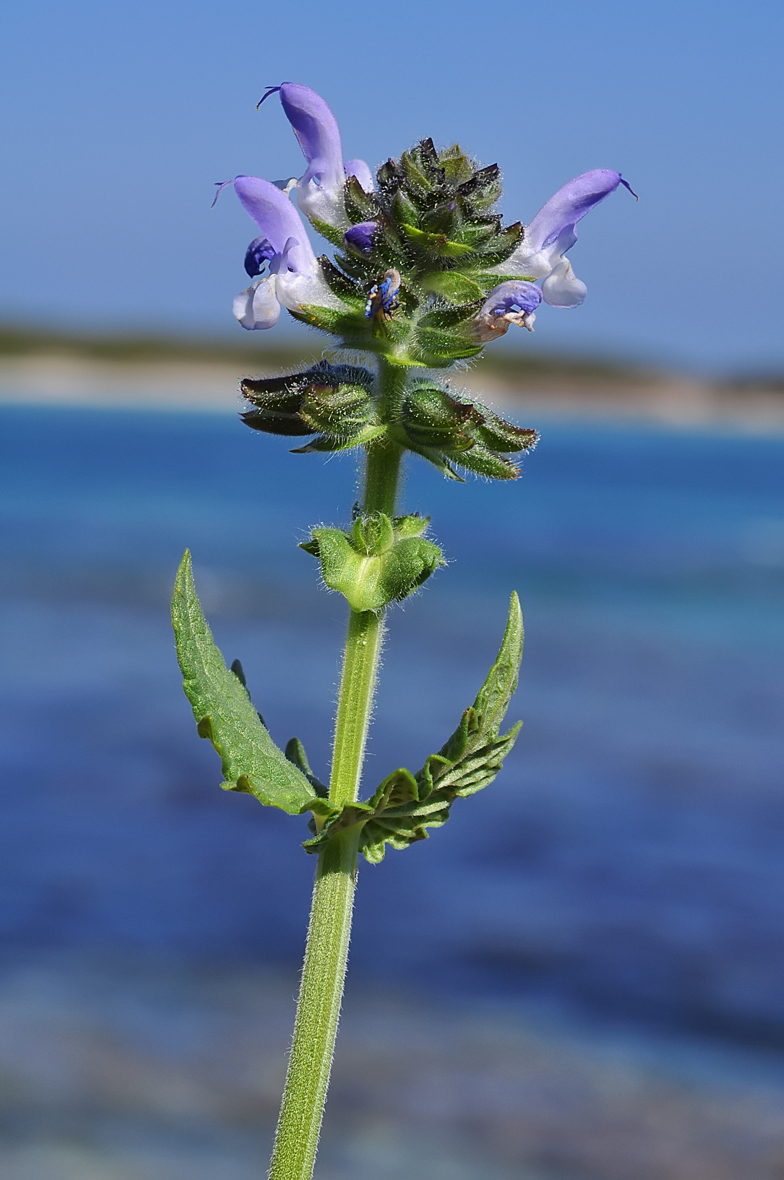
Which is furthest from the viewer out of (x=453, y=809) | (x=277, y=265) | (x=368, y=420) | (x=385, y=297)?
(x=453, y=809)

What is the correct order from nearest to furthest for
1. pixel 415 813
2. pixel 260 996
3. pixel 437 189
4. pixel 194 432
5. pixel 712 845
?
pixel 437 189 → pixel 415 813 → pixel 260 996 → pixel 712 845 → pixel 194 432

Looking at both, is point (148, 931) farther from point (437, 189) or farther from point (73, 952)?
point (437, 189)

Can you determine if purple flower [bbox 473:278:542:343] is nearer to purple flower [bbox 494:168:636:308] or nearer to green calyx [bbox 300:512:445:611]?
purple flower [bbox 494:168:636:308]

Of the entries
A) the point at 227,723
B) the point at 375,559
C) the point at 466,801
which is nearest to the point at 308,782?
the point at 227,723

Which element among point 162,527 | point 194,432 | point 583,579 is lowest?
point 583,579

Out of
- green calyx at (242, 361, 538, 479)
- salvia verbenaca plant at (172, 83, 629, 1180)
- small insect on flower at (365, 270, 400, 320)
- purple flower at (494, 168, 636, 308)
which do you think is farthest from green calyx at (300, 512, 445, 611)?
purple flower at (494, 168, 636, 308)

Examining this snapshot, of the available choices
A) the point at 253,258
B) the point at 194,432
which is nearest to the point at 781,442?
the point at 194,432

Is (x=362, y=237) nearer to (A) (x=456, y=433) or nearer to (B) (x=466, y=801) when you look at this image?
A: (A) (x=456, y=433)
